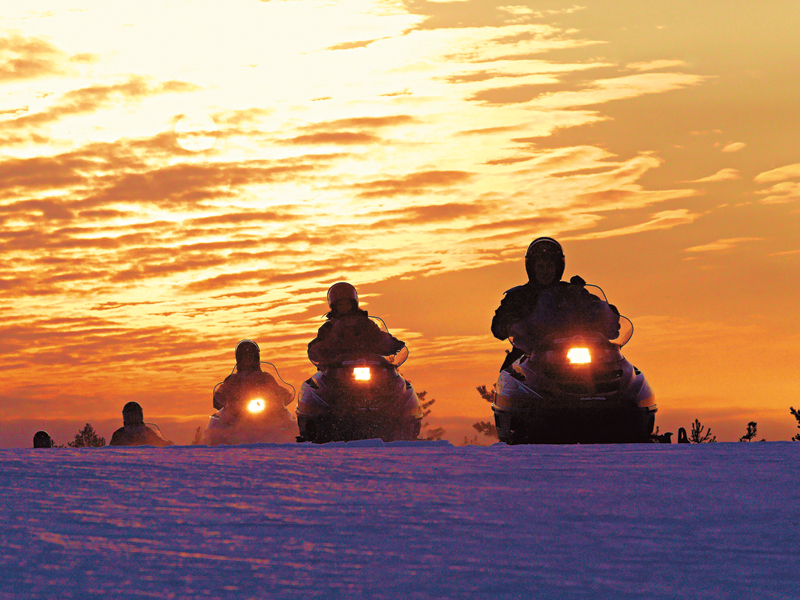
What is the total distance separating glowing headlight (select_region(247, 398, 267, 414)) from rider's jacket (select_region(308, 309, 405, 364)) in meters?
3.78

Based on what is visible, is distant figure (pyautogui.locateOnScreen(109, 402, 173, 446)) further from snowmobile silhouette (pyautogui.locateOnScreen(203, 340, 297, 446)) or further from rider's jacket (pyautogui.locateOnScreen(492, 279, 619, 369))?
rider's jacket (pyautogui.locateOnScreen(492, 279, 619, 369))

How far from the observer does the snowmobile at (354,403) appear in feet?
53.1

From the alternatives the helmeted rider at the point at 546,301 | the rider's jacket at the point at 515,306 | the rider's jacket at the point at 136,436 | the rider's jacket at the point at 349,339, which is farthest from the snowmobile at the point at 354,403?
the rider's jacket at the point at 136,436

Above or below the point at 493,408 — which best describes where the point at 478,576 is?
below

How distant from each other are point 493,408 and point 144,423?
428 inches

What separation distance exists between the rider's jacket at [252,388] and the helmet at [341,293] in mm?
3425

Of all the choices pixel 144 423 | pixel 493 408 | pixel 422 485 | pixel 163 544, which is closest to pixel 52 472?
pixel 422 485

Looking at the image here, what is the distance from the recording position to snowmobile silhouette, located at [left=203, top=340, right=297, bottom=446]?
814 inches

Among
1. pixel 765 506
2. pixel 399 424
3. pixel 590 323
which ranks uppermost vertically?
pixel 590 323

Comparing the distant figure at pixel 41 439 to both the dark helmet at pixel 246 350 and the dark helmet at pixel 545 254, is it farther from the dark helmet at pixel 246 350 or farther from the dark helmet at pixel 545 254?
the dark helmet at pixel 545 254

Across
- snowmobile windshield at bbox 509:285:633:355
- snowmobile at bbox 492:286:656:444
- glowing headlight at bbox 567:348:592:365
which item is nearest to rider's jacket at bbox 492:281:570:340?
snowmobile windshield at bbox 509:285:633:355

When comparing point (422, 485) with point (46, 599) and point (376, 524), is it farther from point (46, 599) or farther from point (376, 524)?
point (46, 599)

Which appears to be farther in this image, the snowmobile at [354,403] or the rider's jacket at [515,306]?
the snowmobile at [354,403]

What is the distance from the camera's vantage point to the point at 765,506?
20.2ft
